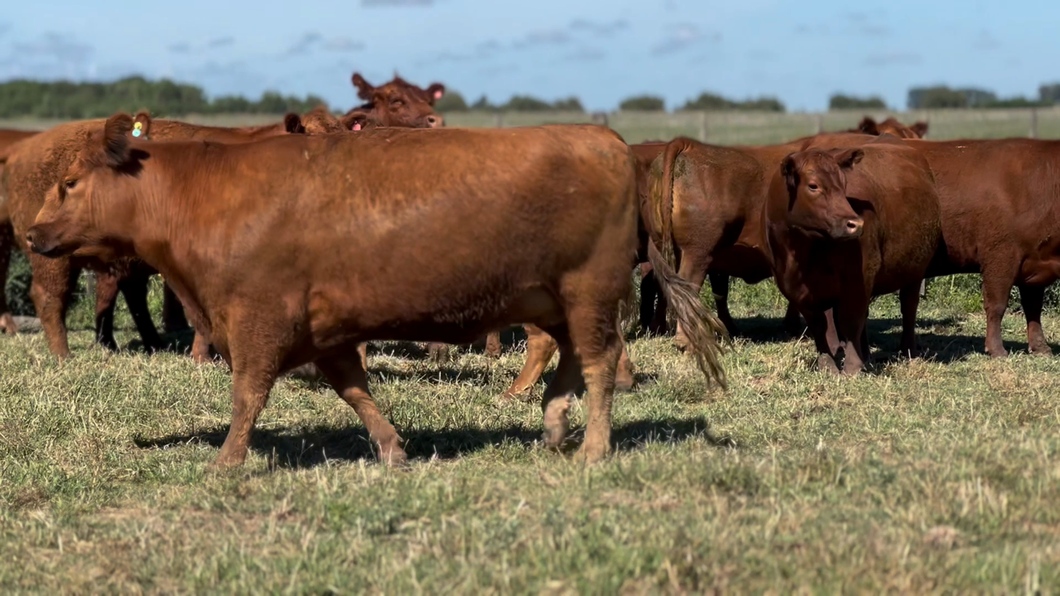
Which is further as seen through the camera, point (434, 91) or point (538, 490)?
point (434, 91)

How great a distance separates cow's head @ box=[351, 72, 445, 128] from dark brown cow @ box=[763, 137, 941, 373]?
333 centimetres

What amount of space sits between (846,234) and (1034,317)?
2519 millimetres

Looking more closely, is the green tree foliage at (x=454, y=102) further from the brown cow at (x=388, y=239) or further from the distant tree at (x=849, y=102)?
the brown cow at (x=388, y=239)

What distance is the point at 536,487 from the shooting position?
5.56 m

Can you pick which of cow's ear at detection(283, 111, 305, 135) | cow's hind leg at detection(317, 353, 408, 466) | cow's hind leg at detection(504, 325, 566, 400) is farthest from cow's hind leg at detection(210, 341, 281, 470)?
cow's ear at detection(283, 111, 305, 135)

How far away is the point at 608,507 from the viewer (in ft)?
16.8

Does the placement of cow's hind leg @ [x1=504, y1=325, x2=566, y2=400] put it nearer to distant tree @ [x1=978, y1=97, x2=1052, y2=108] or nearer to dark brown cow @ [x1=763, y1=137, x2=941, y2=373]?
dark brown cow @ [x1=763, y1=137, x2=941, y2=373]

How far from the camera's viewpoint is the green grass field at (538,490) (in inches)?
172

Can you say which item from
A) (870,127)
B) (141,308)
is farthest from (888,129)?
(141,308)

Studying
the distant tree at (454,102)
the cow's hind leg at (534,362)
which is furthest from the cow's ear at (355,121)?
the distant tree at (454,102)

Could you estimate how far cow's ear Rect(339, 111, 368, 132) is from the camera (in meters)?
11.0

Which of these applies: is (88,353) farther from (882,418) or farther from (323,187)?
(882,418)

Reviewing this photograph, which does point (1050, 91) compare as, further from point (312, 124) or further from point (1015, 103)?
point (312, 124)

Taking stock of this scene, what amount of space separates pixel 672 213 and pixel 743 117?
139ft
